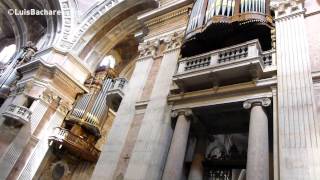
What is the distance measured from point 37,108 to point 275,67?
10168 mm

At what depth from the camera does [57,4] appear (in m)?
15.7

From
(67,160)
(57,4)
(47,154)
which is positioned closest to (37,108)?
(47,154)

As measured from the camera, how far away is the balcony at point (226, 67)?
5938 mm

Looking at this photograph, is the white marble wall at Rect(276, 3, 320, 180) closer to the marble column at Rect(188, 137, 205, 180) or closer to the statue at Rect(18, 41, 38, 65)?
the marble column at Rect(188, 137, 205, 180)

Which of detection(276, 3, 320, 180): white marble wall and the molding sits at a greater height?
the molding

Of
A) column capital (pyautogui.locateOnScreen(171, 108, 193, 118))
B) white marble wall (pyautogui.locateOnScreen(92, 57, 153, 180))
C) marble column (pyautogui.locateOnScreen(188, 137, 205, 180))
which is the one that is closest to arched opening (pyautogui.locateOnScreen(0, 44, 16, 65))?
white marble wall (pyautogui.locateOnScreen(92, 57, 153, 180))

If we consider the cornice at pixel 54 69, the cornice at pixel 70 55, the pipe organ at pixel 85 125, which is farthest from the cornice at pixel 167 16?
the cornice at pixel 70 55

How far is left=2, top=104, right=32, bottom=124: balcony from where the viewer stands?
11.6 metres

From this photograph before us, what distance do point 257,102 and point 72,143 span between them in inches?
367

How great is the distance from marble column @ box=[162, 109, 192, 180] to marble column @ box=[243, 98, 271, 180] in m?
1.42

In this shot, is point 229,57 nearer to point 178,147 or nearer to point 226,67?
point 226,67

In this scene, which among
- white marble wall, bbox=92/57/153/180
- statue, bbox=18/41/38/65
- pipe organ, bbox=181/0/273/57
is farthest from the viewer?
statue, bbox=18/41/38/65

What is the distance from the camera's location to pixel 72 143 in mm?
12633

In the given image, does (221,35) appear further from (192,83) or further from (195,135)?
(195,135)
